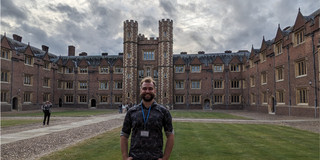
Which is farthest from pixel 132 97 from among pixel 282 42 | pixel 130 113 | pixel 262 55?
pixel 130 113

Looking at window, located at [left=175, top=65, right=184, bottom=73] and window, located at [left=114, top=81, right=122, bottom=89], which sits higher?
window, located at [left=175, top=65, right=184, bottom=73]

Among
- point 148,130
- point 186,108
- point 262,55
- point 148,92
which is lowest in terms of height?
point 186,108

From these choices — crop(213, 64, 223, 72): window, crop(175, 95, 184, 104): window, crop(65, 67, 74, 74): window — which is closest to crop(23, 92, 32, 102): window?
crop(65, 67, 74, 74): window

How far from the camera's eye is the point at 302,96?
74.8ft

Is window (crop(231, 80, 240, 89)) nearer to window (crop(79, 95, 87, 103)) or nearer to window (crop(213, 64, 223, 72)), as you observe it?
window (crop(213, 64, 223, 72))

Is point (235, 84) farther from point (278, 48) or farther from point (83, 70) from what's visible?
point (83, 70)

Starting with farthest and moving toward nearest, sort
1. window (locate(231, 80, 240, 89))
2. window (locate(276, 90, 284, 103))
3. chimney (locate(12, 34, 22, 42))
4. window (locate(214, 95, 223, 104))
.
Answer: window (locate(231, 80, 240, 89))
window (locate(214, 95, 223, 104))
chimney (locate(12, 34, 22, 42))
window (locate(276, 90, 284, 103))

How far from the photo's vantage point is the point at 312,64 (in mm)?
20922

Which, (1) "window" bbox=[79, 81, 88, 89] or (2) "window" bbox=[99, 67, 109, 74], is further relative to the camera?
(1) "window" bbox=[79, 81, 88, 89]

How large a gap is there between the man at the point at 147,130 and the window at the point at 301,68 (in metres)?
23.7

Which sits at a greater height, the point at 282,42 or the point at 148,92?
the point at 282,42

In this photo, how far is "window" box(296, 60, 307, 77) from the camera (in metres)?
22.4

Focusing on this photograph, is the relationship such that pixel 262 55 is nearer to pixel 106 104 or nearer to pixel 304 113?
pixel 304 113

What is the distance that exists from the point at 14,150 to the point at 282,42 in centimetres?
2734
